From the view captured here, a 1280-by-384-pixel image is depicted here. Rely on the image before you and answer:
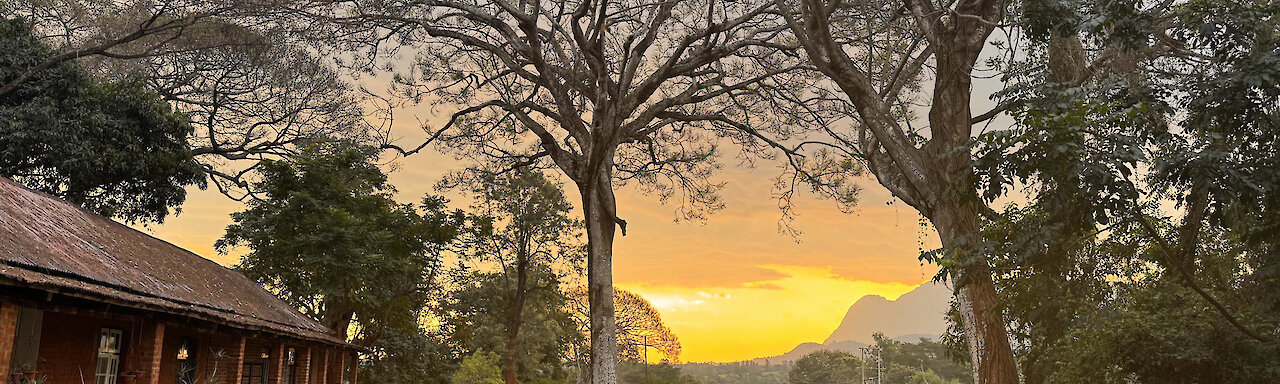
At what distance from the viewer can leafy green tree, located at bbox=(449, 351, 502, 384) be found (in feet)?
129

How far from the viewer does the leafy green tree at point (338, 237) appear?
24625mm

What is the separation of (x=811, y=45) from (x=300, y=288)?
1769cm

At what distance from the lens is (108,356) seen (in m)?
12.5

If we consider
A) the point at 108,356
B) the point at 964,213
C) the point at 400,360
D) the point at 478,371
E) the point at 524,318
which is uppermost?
the point at 524,318

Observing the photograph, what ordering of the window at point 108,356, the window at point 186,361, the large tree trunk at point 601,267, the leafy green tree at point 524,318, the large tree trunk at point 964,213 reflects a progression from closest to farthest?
the large tree trunk at point 964,213
the window at point 108,356
the window at point 186,361
the large tree trunk at point 601,267
the leafy green tree at point 524,318

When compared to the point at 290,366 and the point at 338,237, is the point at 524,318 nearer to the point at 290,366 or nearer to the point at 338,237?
the point at 338,237

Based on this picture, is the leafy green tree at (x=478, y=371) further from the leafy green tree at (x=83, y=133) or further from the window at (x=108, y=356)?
the window at (x=108, y=356)

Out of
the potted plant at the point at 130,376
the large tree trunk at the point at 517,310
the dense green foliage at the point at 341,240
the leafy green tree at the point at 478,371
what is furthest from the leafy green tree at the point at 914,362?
the potted plant at the point at 130,376

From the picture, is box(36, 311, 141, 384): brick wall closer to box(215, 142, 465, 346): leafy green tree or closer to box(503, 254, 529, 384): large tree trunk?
box(215, 142, 465, 346): leafy green tree

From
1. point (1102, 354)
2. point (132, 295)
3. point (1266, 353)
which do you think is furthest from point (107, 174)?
point (1266, 353)

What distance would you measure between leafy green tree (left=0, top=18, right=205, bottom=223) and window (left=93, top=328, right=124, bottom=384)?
782 cm

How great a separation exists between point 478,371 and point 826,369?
271 feet

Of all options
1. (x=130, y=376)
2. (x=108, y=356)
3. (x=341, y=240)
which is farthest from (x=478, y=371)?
(x=130, y=376)

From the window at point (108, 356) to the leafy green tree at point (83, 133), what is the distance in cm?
782
